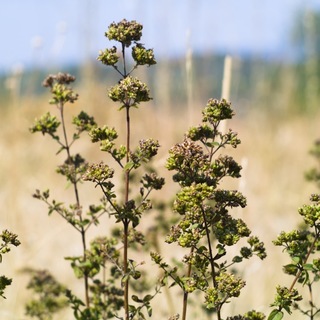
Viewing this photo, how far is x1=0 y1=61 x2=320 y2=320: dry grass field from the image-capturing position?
399 centimetres

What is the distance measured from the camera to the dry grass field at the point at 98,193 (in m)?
3.99

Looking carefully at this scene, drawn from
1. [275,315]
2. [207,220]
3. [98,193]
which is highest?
[98,193]

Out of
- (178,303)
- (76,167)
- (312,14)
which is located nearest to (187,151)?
(76,167)

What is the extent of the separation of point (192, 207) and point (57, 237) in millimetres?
5082

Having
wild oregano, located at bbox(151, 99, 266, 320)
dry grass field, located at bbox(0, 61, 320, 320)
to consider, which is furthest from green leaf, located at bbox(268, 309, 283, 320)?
dry grass field, located at bbox(0, 61, 320, 320)

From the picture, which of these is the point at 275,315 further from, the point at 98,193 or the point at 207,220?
the point at 98,193

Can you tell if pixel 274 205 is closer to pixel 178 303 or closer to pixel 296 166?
pixel 296 166

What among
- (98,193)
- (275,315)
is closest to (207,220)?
(275,315)

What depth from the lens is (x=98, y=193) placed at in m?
7.61

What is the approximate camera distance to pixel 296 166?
8.60 m

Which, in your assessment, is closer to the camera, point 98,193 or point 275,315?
point 275,315

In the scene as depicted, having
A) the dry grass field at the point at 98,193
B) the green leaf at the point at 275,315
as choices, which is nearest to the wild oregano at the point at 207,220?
the green leaf at the point at 275,315

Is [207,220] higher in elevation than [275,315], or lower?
higher

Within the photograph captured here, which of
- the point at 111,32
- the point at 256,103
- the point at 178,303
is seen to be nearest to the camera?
the point at 111,32
